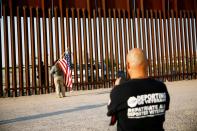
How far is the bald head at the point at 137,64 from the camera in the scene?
2.32 meters

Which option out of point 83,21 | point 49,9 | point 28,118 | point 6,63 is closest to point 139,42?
point 83,21

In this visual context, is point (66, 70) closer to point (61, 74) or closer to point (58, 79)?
point (61, 74)

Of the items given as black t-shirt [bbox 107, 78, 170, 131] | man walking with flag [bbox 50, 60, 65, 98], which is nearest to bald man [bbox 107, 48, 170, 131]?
black t-shirt [bbox 107, 78, 170, 131]

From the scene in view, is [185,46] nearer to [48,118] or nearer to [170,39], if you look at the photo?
[170,39]

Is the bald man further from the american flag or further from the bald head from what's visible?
the american flag

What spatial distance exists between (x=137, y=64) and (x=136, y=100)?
0.78ft

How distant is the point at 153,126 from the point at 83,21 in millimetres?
13316

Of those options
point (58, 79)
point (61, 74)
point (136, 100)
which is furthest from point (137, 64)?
point (61, 74)

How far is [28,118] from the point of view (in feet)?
23.6

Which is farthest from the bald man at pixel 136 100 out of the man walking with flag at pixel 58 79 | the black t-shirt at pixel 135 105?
the man walking with flag at pixel 58 79

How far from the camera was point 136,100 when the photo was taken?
230 cm

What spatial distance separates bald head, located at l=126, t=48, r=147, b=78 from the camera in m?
2.32

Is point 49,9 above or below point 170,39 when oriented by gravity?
above

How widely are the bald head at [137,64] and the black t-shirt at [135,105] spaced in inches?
1.9
